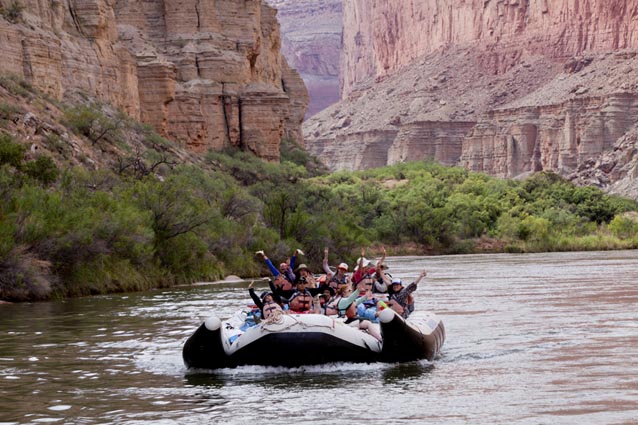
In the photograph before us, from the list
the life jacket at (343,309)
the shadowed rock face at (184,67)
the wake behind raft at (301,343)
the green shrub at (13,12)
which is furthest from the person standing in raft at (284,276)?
the shadowed rock face at (184,67)

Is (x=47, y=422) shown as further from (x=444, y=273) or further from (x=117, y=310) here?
(x=444, y=273)

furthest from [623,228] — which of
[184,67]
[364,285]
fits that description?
[364,285]

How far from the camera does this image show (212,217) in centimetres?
4959

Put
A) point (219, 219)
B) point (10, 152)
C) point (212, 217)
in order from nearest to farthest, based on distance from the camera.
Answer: point (10, 152) → point (212, 217) → point (219, 219)

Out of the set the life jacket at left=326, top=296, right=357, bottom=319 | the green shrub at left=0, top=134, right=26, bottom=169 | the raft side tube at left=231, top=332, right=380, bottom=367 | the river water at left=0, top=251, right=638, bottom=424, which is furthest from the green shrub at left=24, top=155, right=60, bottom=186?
the raft side tube at left=231, top=332, right=380, bottom=367

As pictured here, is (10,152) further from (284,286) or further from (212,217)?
(284,286)

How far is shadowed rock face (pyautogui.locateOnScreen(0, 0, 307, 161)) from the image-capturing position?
7250cm

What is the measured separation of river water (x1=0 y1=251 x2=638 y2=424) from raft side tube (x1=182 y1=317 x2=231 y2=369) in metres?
0.22

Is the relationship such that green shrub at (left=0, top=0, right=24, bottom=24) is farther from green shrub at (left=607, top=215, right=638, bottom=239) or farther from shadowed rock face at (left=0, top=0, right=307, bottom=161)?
green shrub at (left=607, top=215, right=638, bottom=239)

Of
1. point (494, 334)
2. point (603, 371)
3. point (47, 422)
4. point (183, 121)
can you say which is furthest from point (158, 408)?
point (183, 121)

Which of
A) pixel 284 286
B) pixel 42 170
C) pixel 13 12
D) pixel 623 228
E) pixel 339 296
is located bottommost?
pixel 623 228

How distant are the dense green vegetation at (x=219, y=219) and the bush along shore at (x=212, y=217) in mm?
68

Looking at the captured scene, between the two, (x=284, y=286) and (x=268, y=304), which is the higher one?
(x=284, y=286)

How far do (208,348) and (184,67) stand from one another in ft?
217
